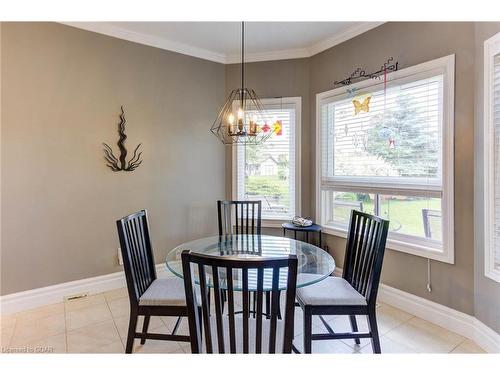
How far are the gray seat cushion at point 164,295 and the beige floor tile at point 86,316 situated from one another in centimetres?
84

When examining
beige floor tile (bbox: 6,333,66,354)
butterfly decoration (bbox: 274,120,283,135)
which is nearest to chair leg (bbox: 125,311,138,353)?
beige floor tile (bbox: 6,333,66,354)

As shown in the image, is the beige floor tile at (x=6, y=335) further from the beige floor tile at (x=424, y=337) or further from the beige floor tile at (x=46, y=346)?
the beige floor tile at (x=424, y=337)

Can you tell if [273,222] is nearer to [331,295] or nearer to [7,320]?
[331,295]

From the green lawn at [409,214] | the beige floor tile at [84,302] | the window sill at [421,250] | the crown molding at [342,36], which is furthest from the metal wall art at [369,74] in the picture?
the beige floor tile at [84,302]

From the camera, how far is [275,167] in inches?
145

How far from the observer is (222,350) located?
4.21ft

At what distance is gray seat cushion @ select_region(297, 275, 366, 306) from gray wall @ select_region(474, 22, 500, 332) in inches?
37.7

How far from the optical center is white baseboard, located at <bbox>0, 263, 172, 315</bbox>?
102 inches

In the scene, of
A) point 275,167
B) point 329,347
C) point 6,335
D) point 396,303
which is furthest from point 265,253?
point 6,335

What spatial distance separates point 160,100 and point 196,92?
476mm
